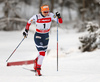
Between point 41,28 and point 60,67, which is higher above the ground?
point 41,28

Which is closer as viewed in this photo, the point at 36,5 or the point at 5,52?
the point at 5,52

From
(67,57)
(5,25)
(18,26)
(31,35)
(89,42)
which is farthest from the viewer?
(18,26)

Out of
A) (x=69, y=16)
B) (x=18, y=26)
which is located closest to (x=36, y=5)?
(x=69, y=16)

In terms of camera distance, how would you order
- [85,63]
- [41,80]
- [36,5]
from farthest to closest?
[36,5], [85,63], [41,80]

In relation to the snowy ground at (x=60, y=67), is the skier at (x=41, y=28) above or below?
above

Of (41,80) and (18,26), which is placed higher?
(41,80)

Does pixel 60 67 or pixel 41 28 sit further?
pixel 60 67

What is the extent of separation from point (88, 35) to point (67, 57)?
1749 mm

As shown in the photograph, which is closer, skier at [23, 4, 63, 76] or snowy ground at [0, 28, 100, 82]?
snowy ground at [0, 28, 100, 82]

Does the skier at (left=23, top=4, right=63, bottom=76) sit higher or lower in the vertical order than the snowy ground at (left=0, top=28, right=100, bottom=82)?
higher

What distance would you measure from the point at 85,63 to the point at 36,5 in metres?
24.8

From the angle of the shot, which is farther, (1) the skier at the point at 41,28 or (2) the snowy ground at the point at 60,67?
(1) the skier at the point at 41,28

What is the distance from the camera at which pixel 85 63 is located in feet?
28.5

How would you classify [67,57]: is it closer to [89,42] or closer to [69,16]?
[89,42]
